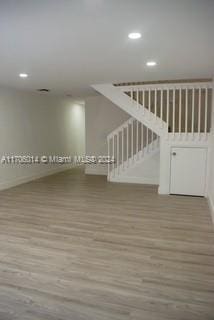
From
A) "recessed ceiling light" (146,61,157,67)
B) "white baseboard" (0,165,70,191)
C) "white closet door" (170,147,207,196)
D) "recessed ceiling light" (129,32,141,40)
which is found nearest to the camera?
"recessed ceiling light" (129,32,141,40)

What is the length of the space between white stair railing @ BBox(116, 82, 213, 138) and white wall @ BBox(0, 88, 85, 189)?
254cm

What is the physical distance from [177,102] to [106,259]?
407 cm

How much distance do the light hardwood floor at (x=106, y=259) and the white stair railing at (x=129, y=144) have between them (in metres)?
1.60

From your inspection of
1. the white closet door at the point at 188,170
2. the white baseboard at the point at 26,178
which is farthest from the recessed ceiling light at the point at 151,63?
the white baseboard at the point at 26,178

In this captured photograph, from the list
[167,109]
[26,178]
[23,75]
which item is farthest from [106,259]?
[26,178]

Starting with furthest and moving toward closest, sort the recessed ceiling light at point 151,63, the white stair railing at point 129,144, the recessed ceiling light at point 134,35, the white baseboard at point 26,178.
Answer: the white stair railing at point 129,144 < the white baseboard at point 26,178 < the recessed ceiling light at point 151,63 < the recessed ceiling light at point 134,35

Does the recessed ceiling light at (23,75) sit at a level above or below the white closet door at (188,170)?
above

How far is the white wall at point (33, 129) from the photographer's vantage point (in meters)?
5.85

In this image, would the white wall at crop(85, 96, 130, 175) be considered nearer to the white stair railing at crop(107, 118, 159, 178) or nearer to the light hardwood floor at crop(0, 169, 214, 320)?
the white stair railing at crop(107, 118, 159, 178)

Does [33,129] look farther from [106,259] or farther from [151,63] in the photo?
[106,259]

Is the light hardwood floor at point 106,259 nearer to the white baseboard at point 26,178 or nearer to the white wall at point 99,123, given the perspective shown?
the white baseboard at point 26,178

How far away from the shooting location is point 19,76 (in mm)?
4512

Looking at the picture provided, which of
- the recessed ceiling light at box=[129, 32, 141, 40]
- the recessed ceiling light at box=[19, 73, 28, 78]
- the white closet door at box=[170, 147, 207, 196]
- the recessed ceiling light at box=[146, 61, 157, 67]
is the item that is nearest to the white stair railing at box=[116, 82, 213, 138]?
the white closet door at box=[170, 147, 207, 196]

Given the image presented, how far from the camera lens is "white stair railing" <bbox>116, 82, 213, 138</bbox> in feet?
16.6
